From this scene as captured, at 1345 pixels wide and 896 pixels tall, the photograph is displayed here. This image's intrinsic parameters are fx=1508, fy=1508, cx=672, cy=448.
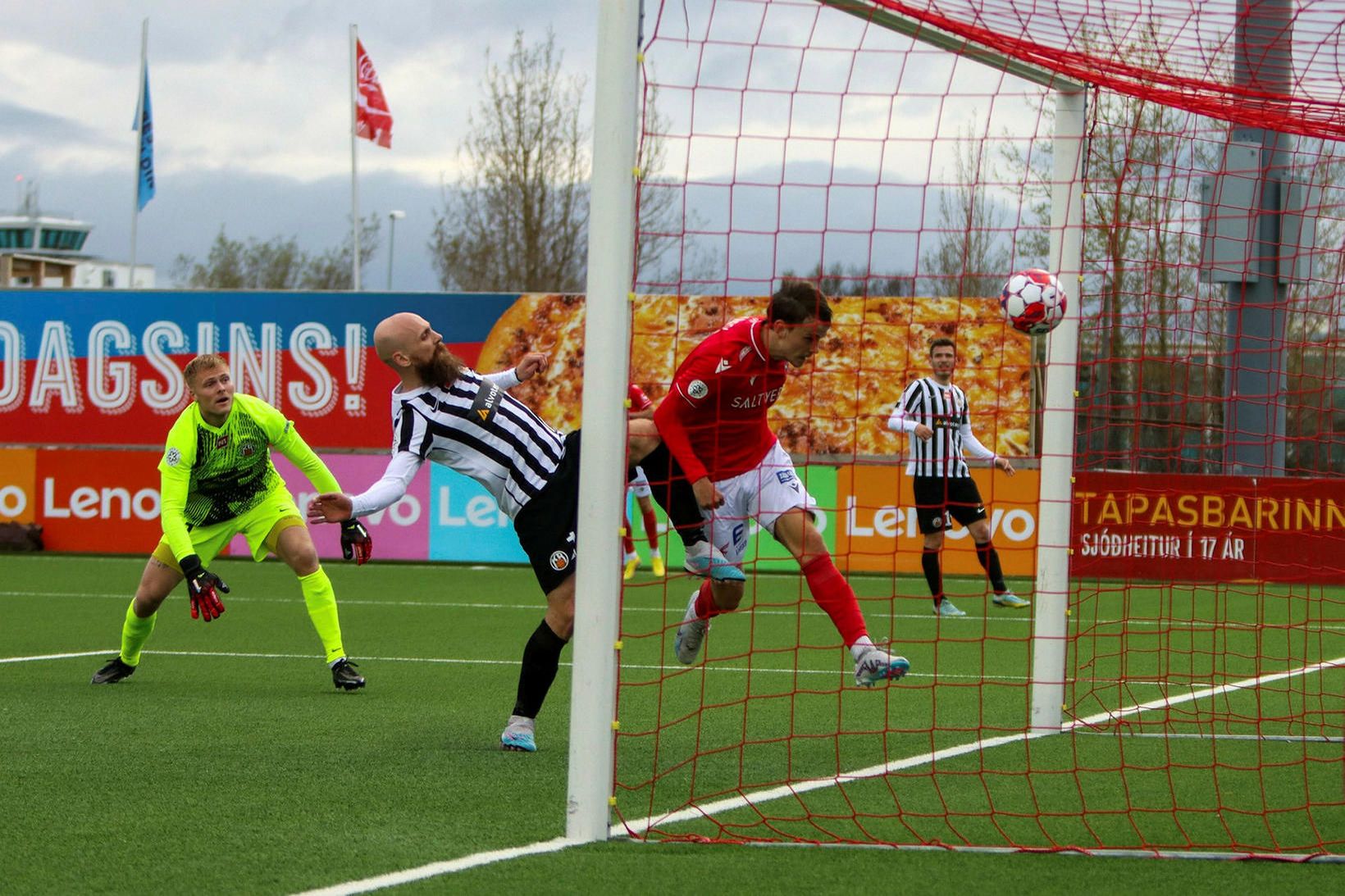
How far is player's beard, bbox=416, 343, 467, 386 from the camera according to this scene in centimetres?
584

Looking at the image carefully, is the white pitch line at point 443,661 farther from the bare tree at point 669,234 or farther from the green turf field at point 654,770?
the bare tree at point 669,234

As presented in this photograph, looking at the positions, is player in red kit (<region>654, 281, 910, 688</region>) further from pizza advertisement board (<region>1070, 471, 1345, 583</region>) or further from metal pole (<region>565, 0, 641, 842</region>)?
pizza advertisement board (<region>1070, 471, 1345, 583</region>)

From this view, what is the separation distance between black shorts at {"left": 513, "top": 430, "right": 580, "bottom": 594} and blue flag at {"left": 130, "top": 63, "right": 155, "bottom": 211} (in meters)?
27.7

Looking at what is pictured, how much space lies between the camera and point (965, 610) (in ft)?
42.1

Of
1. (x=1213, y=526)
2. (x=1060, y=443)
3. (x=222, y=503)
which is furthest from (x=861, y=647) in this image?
(x=1213, y=526)

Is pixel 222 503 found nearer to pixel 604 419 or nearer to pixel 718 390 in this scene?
pixel 718 390

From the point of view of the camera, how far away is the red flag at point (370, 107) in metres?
29.2

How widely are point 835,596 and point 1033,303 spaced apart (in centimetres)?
145

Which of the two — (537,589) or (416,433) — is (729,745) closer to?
(416,433)

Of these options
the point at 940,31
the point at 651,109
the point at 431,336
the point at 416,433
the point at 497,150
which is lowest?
the point at 416,433

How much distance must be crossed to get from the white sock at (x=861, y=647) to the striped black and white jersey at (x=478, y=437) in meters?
1.38

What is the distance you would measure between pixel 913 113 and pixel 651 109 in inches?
35.5

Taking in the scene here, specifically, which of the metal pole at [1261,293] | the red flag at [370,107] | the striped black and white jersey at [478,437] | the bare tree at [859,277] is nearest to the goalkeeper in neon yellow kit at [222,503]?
the striped black and white jersey at [478,437]

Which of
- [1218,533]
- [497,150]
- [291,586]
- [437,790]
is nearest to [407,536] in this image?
[291,586]
